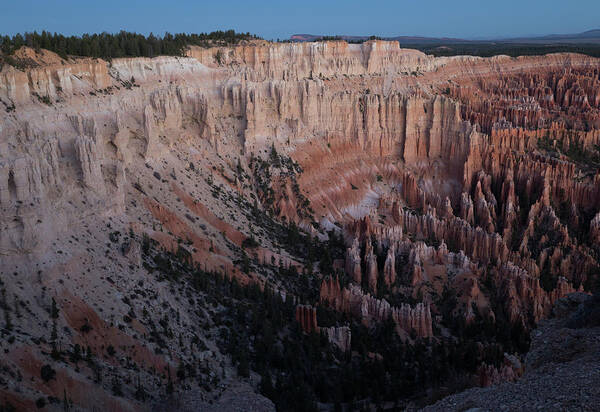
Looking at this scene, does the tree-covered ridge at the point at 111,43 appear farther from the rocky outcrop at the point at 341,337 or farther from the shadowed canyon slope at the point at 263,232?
the rocky outcrop at the point at 341,337

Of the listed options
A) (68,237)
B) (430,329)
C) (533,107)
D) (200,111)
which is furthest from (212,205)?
(533,107)

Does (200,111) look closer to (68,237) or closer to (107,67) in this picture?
(107,67)

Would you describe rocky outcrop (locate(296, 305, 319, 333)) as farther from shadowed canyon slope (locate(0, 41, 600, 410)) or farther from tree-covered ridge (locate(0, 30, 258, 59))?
tree-covered ridge (locate(0, 30, 258, 59))

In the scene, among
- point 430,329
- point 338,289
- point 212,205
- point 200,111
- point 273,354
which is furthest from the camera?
point 200,111

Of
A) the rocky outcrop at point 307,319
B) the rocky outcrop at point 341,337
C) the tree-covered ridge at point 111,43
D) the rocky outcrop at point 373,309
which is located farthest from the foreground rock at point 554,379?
the tree-covered ridge at point 111,43

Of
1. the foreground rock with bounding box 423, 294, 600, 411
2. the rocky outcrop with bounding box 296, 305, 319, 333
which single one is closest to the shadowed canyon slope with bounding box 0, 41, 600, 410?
the rocky outcrop with bounding box 296, 305, 319, 333
